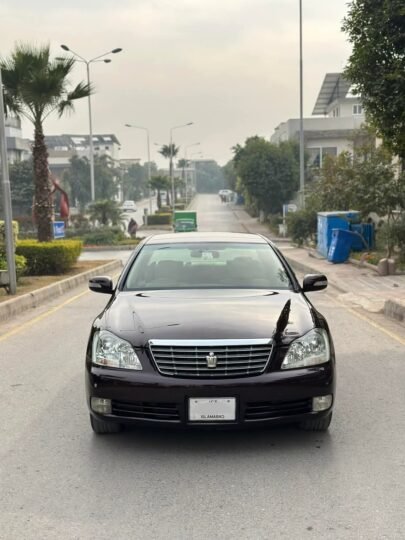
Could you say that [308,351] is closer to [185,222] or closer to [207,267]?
[207,267]

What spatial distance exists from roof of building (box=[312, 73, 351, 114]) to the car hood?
2513 inches

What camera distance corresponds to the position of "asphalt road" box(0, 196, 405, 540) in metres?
3.35

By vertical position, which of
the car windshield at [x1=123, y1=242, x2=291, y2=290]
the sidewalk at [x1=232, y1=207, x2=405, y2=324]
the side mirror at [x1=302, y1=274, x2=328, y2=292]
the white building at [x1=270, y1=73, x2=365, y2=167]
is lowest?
the sidewalk at [x1=232, y1=207, x2=405, y2=324]

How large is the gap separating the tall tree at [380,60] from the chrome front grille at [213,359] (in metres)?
5.60

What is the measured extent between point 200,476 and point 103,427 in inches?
37.6

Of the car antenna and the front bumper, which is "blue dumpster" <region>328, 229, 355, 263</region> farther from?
the front bumper

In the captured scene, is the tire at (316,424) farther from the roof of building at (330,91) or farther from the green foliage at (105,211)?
the roof of building at (330,91)

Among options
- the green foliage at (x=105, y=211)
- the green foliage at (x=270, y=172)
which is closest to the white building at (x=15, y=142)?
the green foliage at (x=270, y=172)

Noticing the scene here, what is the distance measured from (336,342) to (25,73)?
12637 millimetres

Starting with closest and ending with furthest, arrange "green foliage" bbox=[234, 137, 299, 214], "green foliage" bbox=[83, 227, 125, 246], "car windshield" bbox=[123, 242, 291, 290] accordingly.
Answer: "car windshield" bbox=[123, 242, 291, 290] < "green foliage" bbox=[83, 227, 125, 246] < "green foliage" bbox=[234, 137, 299, 214]

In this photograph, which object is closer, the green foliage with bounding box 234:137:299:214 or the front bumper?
the front bumper

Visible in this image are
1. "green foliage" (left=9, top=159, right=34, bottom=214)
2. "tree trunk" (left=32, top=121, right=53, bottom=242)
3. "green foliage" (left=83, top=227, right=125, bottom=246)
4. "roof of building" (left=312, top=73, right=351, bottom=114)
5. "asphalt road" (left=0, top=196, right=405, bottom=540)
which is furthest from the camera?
"green foliage" (left=9, top=159, right=34, bottom=214)

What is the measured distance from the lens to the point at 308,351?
14.3 ft

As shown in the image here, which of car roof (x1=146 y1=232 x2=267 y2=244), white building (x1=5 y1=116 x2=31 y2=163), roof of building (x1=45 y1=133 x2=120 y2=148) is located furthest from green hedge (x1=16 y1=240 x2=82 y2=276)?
roof of building (x1=45 y1=133 x2=120 y2=148)
